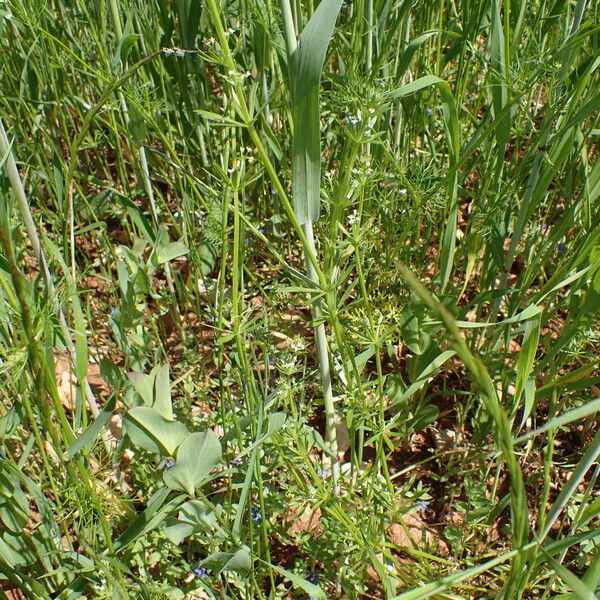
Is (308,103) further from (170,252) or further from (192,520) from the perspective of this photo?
(192,520)

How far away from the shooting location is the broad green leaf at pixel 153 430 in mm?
1303

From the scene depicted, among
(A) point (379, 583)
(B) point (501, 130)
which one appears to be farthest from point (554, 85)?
(A) point (379, 583)

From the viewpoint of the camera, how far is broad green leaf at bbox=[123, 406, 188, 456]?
130 cm

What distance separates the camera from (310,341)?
202 centimetres

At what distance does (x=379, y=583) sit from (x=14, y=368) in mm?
899

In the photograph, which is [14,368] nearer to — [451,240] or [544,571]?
[451,240]

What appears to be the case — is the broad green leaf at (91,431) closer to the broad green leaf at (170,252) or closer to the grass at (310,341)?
the grass at (310,341)

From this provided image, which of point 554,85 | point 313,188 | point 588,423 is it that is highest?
point 554,85

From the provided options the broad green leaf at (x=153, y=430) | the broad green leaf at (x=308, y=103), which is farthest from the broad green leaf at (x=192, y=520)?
the broad green leaf at (x=308, y=103)

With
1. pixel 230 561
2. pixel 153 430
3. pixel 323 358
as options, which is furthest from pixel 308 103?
pixel 230 561

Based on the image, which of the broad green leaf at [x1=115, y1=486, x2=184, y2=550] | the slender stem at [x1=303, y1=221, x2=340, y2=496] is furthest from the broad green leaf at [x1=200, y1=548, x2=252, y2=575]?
the slender stem at [x1=303, y1=221, x2=340, y2=496]

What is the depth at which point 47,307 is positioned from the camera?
49.9 inches

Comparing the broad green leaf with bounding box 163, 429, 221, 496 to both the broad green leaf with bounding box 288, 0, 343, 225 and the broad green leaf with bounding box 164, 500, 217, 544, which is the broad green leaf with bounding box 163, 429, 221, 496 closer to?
the broad green leaf with bounding box 164, 500, 217, 544

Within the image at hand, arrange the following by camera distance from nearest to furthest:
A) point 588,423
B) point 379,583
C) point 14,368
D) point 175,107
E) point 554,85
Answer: point 14,368 → point 554,85 → point 379,583 → point 588,423 → point 175,107
